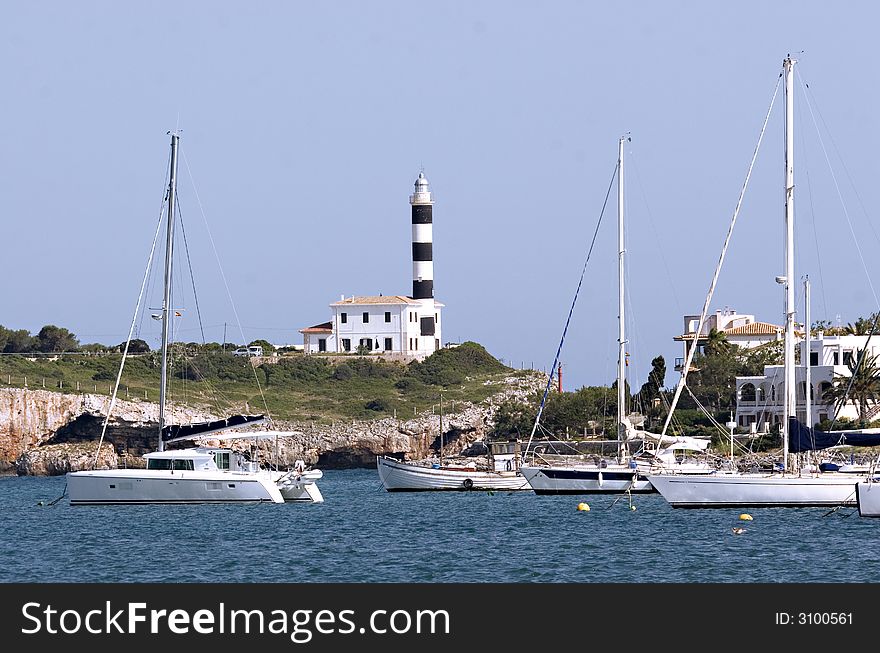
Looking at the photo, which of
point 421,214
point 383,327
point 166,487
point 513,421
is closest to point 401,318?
point 383,327

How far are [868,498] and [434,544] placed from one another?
10.6m

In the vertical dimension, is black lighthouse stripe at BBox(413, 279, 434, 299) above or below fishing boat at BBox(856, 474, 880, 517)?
above

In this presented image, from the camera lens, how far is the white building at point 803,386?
72125 millimetres

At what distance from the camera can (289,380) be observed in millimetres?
102188

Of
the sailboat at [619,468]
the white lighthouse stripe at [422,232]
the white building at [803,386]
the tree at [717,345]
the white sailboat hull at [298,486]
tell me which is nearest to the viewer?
the white sailboat hull at [298,486]

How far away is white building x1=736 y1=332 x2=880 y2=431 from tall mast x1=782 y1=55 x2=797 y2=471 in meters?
27.1

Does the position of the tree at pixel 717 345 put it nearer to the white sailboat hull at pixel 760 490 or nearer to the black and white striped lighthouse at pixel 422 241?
the black and white striped lighthouse at pixel 422 241

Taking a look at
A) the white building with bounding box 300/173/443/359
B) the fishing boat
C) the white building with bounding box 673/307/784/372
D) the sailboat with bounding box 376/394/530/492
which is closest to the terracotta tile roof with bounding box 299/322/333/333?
the white building with bounding box 300/173/443/359

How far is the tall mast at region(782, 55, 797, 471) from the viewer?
41688 mm

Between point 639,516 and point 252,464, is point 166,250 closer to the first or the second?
point 252,464

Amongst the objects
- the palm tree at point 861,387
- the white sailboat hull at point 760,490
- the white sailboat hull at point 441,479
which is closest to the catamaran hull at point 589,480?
the white sailboat hull at point 441,479

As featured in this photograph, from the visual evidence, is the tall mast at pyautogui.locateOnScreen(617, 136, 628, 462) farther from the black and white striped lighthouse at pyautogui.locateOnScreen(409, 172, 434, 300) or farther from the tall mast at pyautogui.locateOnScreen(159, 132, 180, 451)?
the black and white striped lighthouse at pyautogui.locateOnScreen(409, 172, 434, 300)

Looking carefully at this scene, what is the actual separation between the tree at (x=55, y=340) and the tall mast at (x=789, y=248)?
7327 centimetres
